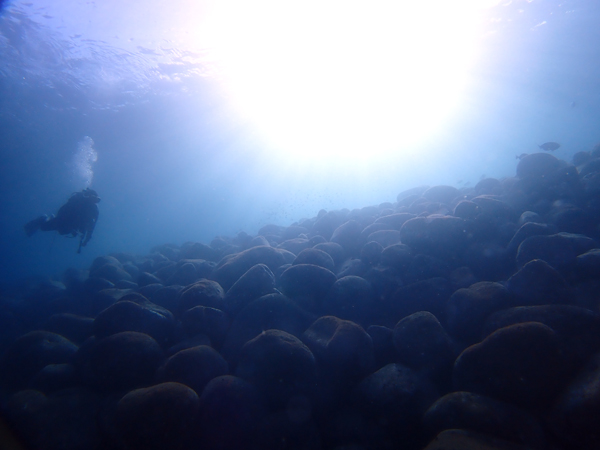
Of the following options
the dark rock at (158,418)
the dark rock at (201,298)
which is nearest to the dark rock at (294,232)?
the dark rock at (201,298)

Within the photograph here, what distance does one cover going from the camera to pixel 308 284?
18.0 ft

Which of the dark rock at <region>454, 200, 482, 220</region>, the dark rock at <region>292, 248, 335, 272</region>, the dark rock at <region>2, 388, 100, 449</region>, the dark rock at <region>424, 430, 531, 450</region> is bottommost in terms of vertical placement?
the dark rock at <region>2, 388, 100, 449</region>

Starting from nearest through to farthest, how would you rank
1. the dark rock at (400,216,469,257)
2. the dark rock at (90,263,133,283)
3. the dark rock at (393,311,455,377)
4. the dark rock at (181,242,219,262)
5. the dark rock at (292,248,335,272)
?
the dark rock at (393,311,455,377) → the dark rock at (400,216,469,257) → the dark rock at (292,248,335,272) → the dark rock at (90,263,133,283) → the dark rock at (181,242,219,262)

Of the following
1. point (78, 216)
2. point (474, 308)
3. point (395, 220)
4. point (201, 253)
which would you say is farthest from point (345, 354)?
point (78, 216)

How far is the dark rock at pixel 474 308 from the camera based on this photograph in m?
3.99

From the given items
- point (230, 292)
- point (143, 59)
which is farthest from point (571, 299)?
point (143, 59)

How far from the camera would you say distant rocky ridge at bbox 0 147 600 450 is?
2.92 meters

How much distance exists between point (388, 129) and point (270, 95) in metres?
28.0

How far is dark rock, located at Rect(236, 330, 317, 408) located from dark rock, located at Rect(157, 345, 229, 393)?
1.27ft

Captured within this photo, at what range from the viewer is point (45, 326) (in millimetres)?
6445

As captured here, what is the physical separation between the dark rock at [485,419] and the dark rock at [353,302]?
6.80 ft

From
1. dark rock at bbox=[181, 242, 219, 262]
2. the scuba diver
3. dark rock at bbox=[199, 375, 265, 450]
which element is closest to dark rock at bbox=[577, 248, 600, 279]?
dark rock at bbox=[199, 375, 265, 450]

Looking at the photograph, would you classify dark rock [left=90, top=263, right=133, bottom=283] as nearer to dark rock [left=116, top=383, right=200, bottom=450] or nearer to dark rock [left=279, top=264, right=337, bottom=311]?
dark rock [left=279, top=264, right=337, bottom=311]

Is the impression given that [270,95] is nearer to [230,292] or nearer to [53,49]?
[53,49]
